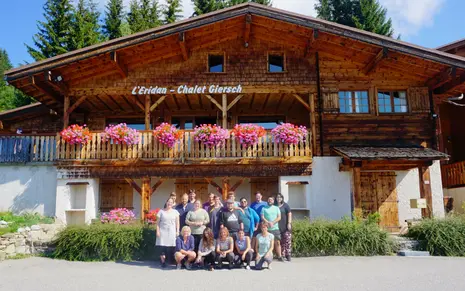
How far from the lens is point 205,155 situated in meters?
14.4

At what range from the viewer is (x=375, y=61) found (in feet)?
47.9

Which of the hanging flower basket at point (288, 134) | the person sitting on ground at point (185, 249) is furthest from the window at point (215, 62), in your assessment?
the person sitting on ground at point (185, 249)

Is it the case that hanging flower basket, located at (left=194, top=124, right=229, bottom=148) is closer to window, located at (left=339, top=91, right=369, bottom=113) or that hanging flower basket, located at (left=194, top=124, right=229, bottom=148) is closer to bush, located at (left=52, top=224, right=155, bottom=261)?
bush, located at (left=52, top=224, right=155, bottom=261)

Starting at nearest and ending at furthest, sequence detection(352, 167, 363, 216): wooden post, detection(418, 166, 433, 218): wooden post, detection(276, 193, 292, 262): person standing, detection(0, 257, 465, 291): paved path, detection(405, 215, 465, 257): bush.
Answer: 1. detection(0, 257, 465, 291): paved path
2. detection(276, 193, 292, 262): person standing
3. detection(405, 215, 465, 257): bush
4. detection(352, 167, 363, 216): wooden post
5. detection(418, 166, 433, 218): wooden post

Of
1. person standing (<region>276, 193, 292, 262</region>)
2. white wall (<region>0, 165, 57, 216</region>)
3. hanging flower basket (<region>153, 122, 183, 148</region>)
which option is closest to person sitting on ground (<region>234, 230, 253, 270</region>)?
person standing (<region>276, 193, 292, 262</region>)

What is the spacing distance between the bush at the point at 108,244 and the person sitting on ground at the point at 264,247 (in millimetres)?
2973

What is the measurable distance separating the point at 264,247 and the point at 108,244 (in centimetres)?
413

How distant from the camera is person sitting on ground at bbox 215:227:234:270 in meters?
9.05

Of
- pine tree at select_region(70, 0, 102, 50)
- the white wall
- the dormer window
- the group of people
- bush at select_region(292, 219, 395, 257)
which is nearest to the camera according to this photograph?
the group of people

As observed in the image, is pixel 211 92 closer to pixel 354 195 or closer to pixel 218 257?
pixel 354 195

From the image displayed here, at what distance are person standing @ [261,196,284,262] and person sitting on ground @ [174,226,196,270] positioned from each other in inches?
72.3

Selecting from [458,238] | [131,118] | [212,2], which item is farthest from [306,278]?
[212,2]

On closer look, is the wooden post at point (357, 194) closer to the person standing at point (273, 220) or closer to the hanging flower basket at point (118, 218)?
the person standing at point (273, 220)

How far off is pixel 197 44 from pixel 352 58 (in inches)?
227
